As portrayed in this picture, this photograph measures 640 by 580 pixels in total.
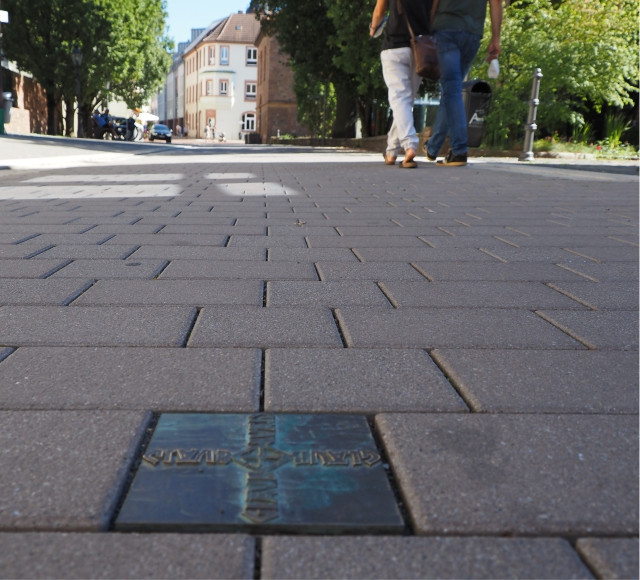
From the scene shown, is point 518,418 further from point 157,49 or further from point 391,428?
point 157,49

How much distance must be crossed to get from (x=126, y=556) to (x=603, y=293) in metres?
2.44

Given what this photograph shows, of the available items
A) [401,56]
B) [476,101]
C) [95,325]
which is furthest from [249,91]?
[95,325]

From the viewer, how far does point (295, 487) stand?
136 cm

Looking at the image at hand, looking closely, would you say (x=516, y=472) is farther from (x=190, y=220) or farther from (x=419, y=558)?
(x=190, y=220)

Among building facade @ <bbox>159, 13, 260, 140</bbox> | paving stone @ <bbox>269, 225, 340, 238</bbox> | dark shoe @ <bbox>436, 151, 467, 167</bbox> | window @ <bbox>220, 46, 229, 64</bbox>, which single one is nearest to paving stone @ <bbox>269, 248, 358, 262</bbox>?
paving stone @ <bbox>269, 225, 340, 238</bbox>

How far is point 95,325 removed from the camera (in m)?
2.41

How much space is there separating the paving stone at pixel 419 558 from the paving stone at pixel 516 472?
44 millimetres

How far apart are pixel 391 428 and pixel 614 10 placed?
21.9 metres

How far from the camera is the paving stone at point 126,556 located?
109 centimetres

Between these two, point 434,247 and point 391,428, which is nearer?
point 391,428

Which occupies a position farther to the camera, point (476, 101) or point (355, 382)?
point (476, 101)

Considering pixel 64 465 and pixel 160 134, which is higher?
pixel 160 134

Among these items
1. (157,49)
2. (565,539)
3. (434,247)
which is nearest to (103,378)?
(565,539)

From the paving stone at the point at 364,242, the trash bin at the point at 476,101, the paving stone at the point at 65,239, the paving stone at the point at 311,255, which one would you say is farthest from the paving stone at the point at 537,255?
the trash bin at the point at 476,101
